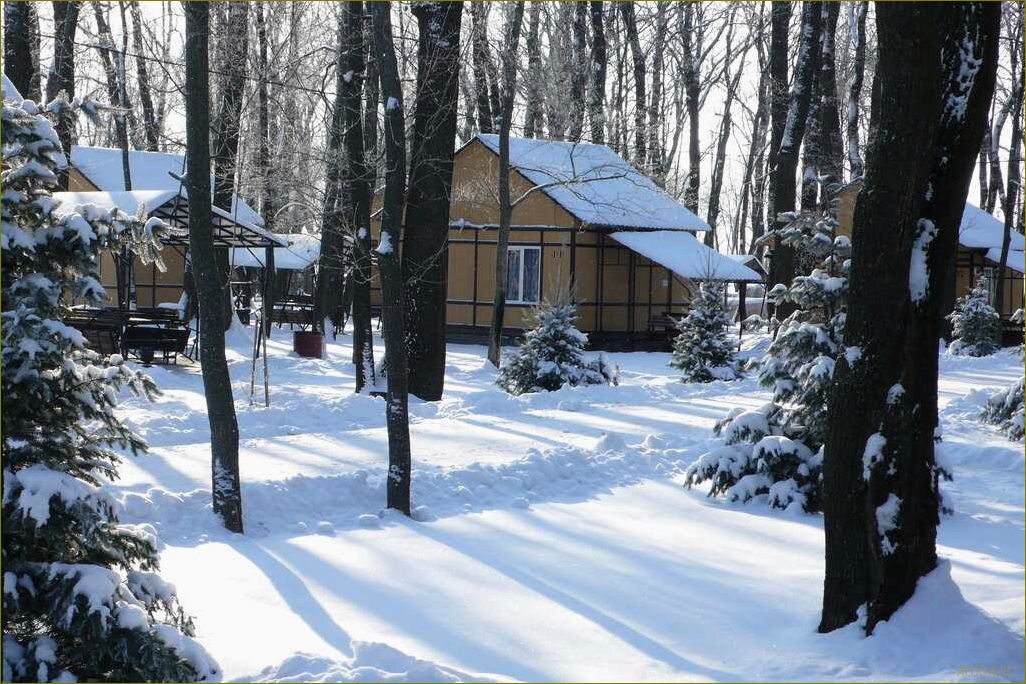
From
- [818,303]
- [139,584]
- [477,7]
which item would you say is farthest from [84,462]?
[477,7]

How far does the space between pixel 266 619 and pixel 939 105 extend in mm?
4387

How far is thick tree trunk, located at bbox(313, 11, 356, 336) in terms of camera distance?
1780cm

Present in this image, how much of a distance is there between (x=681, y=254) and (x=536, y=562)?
907 inches

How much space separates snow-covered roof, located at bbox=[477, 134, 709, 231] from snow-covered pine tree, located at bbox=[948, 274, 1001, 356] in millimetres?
7265

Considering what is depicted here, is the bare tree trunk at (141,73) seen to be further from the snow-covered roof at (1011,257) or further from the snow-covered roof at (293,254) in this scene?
the snow-covered roof at (1011,257)

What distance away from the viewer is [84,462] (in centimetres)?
523

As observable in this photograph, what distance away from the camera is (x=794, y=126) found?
57.6 ft

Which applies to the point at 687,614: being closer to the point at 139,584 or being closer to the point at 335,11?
the point at 139,584

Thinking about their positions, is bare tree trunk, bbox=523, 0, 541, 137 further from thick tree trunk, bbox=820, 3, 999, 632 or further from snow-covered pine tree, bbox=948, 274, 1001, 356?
thick tree trunk, bbox=820, 3, 999, 632

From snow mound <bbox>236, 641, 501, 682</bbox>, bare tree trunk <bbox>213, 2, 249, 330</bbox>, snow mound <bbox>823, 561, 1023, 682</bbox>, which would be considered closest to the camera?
snow mound <bbox>823, 561, 1023, 682</bbox>

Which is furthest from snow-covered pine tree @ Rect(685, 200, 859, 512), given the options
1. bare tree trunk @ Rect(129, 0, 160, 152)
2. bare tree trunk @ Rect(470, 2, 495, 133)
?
bare tree trunk @ Rect(129, 0, 160, 152)

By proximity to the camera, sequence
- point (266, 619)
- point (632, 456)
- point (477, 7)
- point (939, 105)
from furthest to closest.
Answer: point (477, 7) < point (632, 456) < point (266, 619) < point (939, 105)

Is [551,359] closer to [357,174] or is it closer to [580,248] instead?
[357,174]

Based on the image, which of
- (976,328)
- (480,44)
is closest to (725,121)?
(976,328)
